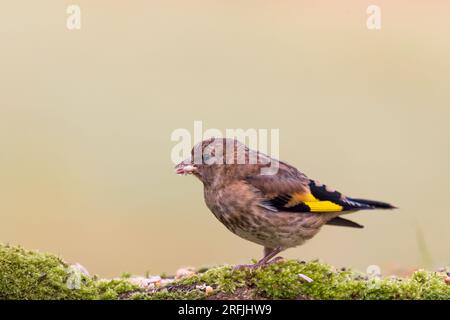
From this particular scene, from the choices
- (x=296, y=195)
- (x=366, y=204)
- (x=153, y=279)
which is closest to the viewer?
(x=153, y=279)

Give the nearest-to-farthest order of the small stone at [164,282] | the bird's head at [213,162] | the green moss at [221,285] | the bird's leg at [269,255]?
1. the green moss at [221,285]
2. the small stone at [164,282]
3. the bird's leg at [269,255]
4. the bird's head at [213,162]

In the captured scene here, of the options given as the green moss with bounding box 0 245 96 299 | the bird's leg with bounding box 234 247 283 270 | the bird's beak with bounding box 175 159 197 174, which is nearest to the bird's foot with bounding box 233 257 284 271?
the bird's leg with bounding box 234 247 283 270

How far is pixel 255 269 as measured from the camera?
612cm

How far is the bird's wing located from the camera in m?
6.90

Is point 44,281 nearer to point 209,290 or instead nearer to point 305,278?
point 209,290

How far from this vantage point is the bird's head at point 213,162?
6984 millimetres

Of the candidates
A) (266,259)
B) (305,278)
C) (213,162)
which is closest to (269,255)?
(266,259)

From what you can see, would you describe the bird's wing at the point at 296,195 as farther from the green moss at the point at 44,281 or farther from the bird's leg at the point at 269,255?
the green moss at the point at 44,281

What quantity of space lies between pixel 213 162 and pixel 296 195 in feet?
2.83

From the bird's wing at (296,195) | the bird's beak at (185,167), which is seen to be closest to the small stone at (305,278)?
the bird's wing at (296,195)

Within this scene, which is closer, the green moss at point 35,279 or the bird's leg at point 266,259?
the green moss at point 35,279

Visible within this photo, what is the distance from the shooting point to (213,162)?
7.00 m

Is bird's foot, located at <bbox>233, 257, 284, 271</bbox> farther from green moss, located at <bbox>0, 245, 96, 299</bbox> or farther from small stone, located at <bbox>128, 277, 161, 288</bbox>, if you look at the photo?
green moss, located at <bbox>0, 245, 96, 299</bbox>

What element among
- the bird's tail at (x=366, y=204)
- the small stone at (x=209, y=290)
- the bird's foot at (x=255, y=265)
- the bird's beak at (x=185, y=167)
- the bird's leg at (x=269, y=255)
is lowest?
the small stone at (x=209, y=290)
